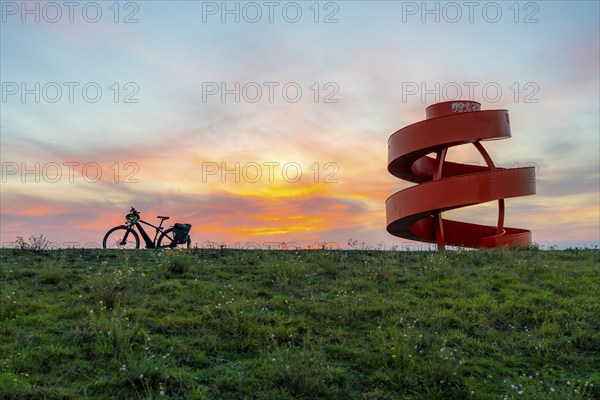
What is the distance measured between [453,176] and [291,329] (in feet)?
46.8

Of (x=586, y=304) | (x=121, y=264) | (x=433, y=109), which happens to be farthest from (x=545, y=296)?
(x=433, y=109)

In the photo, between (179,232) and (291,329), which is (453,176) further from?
(291,329)

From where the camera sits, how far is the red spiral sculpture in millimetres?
20594

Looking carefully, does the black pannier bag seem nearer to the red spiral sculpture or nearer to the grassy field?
the grassy field

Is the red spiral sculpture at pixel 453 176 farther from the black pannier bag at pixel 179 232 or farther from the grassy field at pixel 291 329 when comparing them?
the black pannier bag at pixel 179 232

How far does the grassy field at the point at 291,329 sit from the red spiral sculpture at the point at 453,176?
24.9ft

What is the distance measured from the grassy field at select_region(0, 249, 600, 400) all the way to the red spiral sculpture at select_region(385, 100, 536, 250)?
760cm

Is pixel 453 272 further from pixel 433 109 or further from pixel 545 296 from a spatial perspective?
pixel 433 109

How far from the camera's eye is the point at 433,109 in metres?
22.5

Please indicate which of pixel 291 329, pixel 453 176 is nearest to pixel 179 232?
pixel 291 329

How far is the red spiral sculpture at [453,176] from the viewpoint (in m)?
20.6

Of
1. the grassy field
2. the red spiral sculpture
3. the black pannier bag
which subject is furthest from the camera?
the red spiral sculpture

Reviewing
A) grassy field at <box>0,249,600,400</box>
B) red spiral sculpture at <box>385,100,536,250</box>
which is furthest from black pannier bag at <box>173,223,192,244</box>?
red spiral sculpture at <box>385,100,536,250</box>

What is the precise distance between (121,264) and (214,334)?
5210 millimetres
